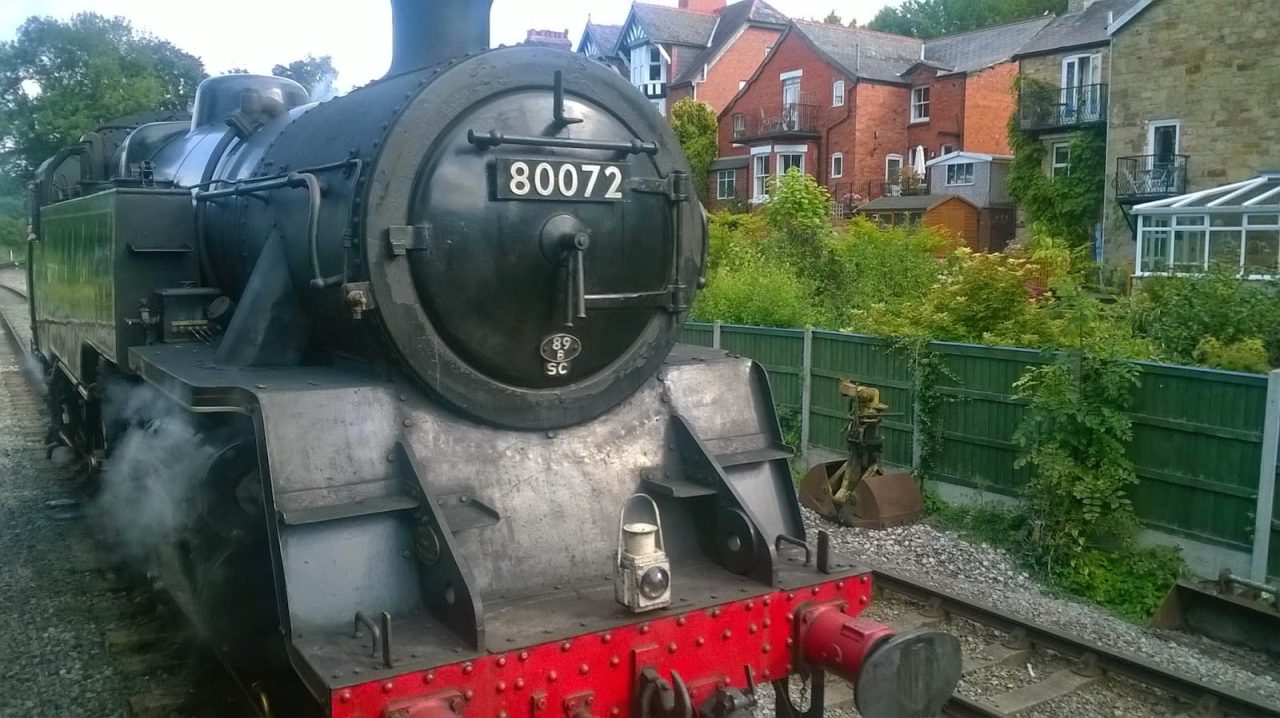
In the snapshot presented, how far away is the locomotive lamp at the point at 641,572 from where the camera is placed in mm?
3439

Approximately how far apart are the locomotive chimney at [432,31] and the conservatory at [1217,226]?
52.7 feet

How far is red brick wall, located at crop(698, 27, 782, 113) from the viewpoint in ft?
131

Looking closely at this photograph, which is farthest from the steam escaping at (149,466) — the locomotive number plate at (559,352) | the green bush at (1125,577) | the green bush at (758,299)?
the green bush at (758,299)

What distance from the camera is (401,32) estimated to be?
14.4 ft

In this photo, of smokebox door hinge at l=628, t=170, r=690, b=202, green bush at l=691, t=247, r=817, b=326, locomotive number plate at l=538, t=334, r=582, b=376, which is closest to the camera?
locomotive number plate at l=538, t=334, r=582, b=376

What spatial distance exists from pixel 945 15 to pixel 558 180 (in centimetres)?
6461

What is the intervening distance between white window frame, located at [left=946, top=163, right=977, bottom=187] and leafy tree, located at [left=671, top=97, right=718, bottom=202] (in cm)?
841

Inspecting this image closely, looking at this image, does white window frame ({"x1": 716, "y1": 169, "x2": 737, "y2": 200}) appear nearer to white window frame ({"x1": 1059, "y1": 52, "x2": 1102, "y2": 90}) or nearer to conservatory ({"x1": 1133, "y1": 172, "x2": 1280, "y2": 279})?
white window frame ({"x1": 1059, "y1": 52, "x2": 1102, "y2": 90})

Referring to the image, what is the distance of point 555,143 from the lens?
390 cm

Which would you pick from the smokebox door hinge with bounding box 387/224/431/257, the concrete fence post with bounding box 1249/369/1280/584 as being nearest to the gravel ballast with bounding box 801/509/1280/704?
the concrete fence post with bounding box 1249/369/1280/584

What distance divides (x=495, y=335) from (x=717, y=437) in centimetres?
107

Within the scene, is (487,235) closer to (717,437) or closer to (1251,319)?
(717,437)

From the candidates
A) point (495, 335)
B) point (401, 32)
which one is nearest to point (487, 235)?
point (495, 335)

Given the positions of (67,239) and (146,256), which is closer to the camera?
(146,256)
